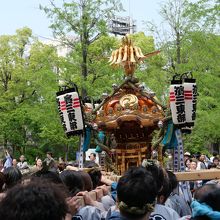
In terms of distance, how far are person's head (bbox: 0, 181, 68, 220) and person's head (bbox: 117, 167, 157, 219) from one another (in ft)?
2.33

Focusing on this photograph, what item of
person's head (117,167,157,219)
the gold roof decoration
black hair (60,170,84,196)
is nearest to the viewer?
A: person's head (117,167,157,219)

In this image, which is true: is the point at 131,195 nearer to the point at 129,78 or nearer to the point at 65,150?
the point at 129,78

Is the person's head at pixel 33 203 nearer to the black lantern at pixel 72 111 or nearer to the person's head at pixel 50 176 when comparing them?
the person's head at pixel 50 176

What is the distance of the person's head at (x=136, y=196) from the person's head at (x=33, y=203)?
0.71m

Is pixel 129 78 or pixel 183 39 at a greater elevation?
pixel 183 39

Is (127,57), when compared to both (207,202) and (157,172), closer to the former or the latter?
(157,172)

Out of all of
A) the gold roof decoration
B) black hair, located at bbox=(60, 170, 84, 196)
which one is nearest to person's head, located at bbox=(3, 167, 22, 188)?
black hair, located at bbox=(60, 170, 84, 196)

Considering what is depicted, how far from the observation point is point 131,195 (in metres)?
2.87

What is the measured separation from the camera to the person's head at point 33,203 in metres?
2.07

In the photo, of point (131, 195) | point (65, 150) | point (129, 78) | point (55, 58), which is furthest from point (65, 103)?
point (65, 150)

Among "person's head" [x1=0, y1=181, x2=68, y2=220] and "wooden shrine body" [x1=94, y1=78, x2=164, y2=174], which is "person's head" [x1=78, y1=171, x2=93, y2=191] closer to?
"person's head" [x1=0, y1=181, x2=68, y2=220]

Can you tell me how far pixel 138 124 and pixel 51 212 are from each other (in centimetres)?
794

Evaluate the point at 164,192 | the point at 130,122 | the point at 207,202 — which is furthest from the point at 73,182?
the point at 130,122

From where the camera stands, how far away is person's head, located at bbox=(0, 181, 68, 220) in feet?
6.78
